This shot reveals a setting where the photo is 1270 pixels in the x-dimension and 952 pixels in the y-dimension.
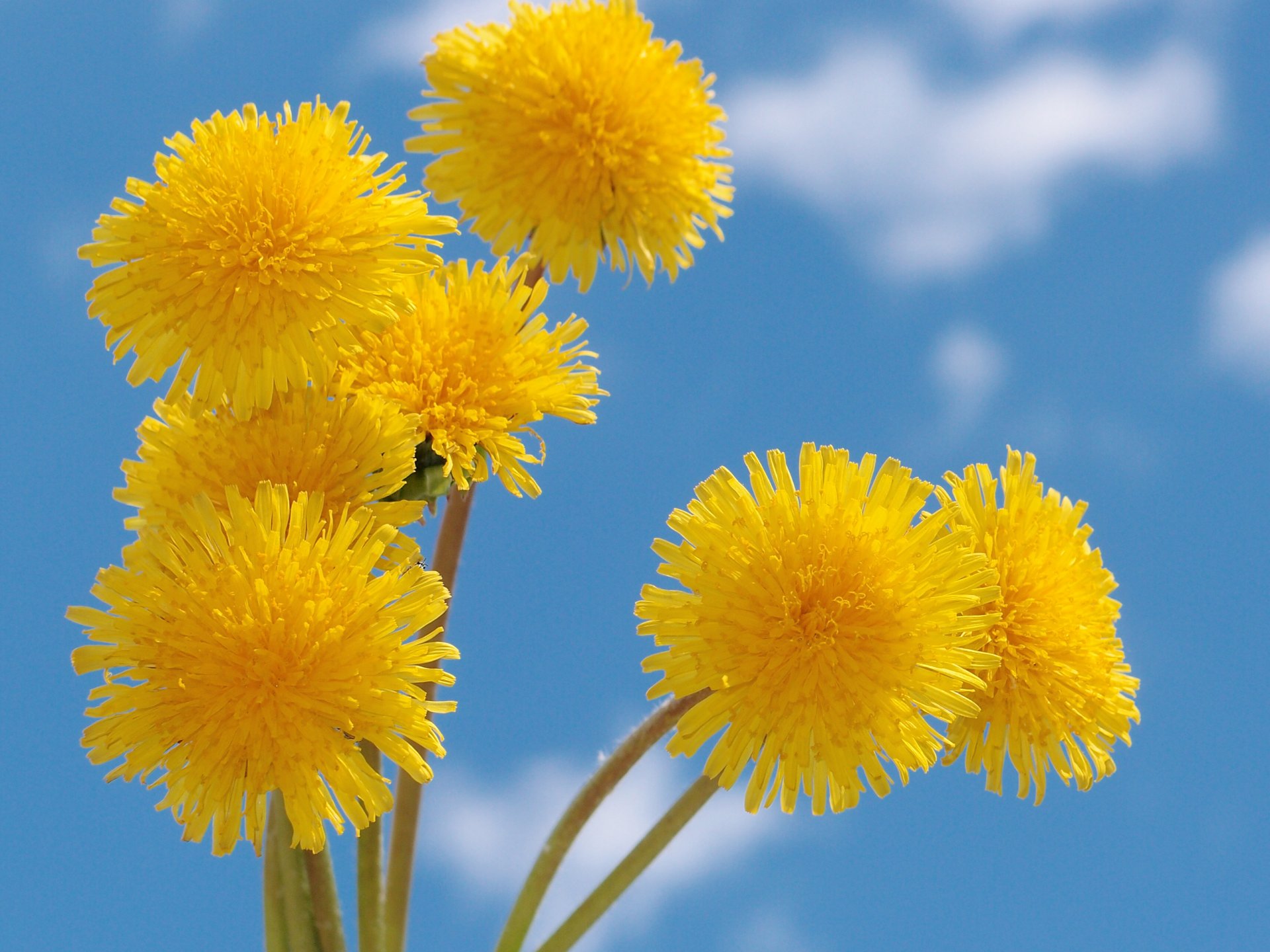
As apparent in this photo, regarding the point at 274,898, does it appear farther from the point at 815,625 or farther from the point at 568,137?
the point at 568,137

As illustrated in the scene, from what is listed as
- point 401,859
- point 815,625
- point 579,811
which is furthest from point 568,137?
point 401,859

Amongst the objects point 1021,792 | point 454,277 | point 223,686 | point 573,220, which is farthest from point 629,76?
point 1021,792

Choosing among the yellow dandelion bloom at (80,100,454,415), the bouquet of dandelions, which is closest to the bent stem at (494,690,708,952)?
the bouquet of dandelions

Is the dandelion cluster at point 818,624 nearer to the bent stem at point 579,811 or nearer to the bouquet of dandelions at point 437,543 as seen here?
the bouquet of dandelions at point 437,543

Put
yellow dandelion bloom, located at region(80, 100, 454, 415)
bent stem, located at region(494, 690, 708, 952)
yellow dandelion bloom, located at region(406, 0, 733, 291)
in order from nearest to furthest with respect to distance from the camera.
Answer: yellow dandelion bloom, located at region(80, 100, 454, 415) < bent stem, located at region(494, 690, 708, 952) < yellow dandelion bloom, located at region(406, 0, 733, 291)

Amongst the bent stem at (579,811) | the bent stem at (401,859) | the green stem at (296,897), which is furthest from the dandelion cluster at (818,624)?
the green stem at (296,897)

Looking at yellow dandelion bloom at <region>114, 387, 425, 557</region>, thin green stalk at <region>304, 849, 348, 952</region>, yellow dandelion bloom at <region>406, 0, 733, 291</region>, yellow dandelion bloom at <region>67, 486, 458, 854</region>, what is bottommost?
thin green stalk at <region>304, 849, 348, 952</region>

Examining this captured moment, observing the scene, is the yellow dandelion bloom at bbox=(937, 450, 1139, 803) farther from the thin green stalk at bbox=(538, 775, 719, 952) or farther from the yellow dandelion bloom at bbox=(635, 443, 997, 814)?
the thin green stalk at bbox=(538, 775, 719, 952)

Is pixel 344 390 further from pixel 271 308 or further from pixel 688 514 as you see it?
pixel 688 514
